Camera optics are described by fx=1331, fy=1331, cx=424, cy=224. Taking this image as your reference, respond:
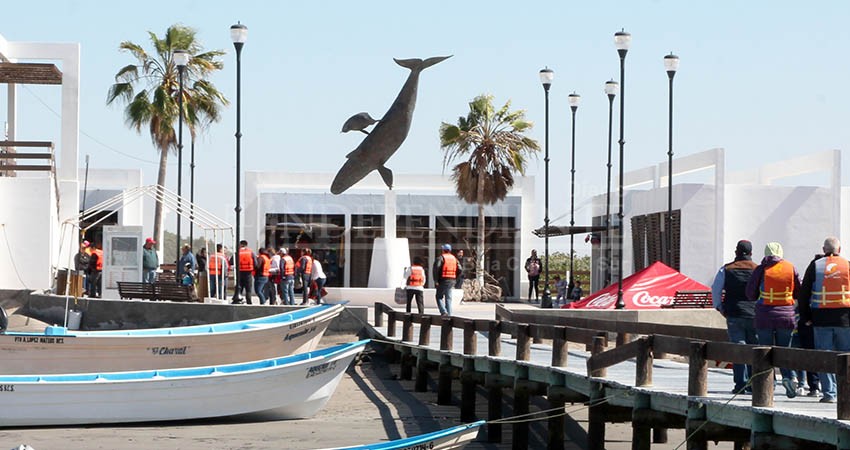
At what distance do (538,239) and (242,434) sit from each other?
33384mm

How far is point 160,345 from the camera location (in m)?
21.7

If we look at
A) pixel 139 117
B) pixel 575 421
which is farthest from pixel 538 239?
pixel 575 421

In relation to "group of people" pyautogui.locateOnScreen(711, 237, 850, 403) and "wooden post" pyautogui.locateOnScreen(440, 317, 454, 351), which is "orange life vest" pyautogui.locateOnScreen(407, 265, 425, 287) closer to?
"wooden post" pyautogui.locateOnScreen(440, 317, 454, 351)

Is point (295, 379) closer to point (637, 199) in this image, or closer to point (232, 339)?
point (232, 339)

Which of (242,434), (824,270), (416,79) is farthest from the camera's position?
(416,79)

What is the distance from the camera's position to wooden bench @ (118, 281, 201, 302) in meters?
28.5

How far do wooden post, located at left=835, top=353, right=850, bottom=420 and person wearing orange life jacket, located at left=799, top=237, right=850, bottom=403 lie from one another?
1963mm

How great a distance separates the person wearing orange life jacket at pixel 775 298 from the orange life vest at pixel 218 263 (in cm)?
2034

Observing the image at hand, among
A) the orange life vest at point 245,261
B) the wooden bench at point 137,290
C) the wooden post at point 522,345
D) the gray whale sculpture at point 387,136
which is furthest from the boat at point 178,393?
the orange life vest at point 245,261

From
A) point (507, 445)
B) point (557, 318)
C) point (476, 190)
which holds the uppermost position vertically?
point (476, 190)

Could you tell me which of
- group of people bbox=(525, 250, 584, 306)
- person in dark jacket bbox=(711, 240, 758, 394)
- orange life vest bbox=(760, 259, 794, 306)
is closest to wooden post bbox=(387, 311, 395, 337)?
person in dark jacket bbox=(711, 240, 758, 394)

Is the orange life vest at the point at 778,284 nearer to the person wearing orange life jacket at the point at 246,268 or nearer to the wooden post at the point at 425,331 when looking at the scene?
the wooden post at the point at 425,331

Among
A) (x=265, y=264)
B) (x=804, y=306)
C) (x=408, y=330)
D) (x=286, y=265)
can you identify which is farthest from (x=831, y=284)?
(x=265, y=264)

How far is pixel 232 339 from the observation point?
877 inches
